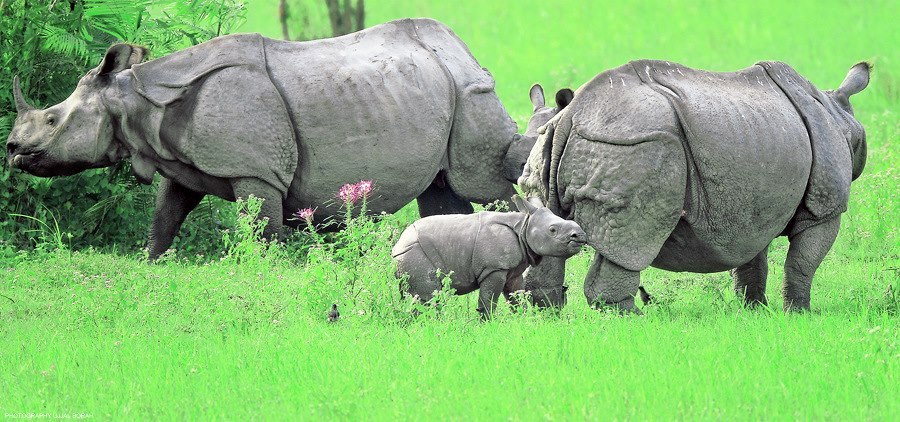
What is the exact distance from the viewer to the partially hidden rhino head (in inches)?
283

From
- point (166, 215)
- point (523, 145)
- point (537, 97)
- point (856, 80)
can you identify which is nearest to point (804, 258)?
point (856, 80)

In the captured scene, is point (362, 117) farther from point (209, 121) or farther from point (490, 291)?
point (490, 291)

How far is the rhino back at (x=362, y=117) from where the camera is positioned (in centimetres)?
935

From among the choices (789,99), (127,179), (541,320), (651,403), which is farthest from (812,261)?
(127,179)

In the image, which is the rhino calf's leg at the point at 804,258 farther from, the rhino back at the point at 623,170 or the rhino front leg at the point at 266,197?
the rhino front leg at the point at 266,197

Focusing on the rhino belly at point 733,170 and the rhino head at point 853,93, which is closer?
the rhino belly at point 733,170

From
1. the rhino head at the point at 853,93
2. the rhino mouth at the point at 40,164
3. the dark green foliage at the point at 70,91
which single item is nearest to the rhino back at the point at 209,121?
the rhino mouth at the point at 40,164

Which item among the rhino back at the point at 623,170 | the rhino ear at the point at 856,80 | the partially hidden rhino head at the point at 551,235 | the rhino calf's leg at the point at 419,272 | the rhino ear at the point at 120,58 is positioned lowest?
the rhino calf's leg at the point at 419,272

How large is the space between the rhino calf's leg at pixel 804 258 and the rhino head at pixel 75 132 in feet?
14.5

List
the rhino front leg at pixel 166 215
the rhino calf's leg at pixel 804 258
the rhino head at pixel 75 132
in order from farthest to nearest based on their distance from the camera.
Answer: the rhino front leg at pixel 166 215 < the rhino head at pixel 75 132 < the rhino calf's leg at pixel 804 258

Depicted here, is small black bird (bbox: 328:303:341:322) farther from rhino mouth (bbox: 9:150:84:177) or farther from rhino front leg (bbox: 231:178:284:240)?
rhino mouth (bbox: 9:150:84:177)

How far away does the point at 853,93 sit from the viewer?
333 inches

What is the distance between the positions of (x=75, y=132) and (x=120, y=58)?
23.7 inches

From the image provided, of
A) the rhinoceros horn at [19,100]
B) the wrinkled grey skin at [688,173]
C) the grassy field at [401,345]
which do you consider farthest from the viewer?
the rhinoceros horn at [19,100]
